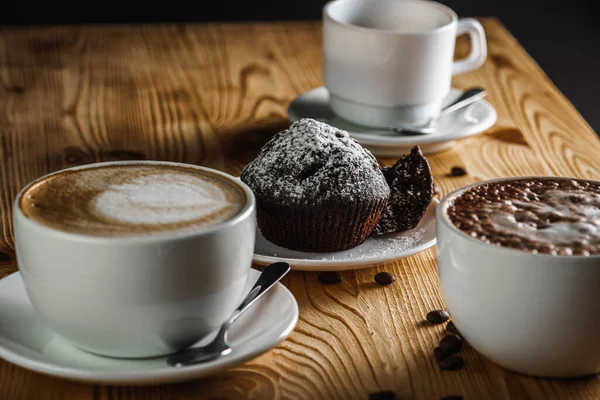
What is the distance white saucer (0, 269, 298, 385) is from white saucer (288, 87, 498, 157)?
66cm

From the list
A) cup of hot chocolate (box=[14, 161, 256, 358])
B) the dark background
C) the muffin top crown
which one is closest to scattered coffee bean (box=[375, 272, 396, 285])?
the muffin top crown

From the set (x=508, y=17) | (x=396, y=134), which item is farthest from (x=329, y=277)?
(x=508, y=17)

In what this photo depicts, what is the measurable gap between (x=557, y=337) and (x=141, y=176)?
1.64 feet

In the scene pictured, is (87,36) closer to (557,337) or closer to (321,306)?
(321,306)

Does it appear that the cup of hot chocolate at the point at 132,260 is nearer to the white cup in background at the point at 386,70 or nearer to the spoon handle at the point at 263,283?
the spoon handle at the point at 263,283

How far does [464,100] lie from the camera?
183 cm

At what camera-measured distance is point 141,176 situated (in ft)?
3.27

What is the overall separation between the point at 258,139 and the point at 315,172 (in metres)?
0.51

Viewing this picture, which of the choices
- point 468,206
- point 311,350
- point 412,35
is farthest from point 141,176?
point 412,35

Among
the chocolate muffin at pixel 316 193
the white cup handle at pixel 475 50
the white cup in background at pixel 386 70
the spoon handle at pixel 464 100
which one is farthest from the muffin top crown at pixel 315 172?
the white cup handle at pixel 475 50

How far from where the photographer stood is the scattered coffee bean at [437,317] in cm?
105

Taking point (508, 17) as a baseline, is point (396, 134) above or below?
above

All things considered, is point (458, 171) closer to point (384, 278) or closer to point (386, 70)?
point (386, 70)

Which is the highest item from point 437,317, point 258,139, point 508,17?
point 437,317
